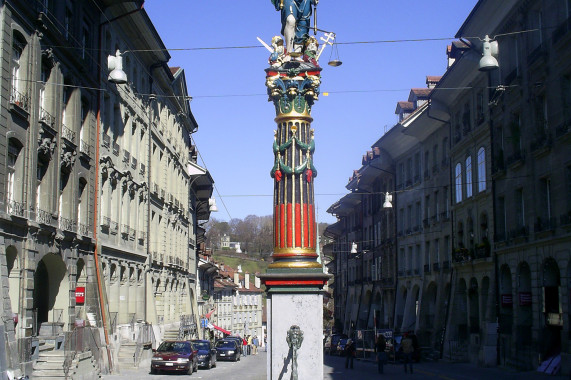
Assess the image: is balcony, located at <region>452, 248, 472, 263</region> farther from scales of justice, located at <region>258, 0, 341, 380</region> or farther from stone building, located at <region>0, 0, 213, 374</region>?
scales of justice, located at <region>258, 0, 341, 380</region>

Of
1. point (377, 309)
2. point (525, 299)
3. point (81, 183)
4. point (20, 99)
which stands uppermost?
point (20, 99)

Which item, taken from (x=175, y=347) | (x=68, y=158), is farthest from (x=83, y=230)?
(x=175, y=347)

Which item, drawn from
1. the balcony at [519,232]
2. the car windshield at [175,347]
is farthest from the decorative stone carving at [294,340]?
the balcony at [519,232]

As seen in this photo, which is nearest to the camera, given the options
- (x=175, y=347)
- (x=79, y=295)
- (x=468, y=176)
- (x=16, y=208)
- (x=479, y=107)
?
(x=16, y=208)

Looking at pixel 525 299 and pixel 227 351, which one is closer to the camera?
pixel 525 299

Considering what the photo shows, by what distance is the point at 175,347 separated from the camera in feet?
114

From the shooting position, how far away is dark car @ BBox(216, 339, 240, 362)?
158ft

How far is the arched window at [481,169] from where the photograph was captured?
40.1 m

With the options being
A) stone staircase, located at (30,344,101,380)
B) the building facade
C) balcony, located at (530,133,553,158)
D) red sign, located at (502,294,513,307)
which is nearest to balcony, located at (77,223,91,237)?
stone staircase, located at (30,344,101,380)

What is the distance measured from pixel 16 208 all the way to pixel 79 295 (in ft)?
24.8

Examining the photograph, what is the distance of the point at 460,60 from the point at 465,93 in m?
4.40

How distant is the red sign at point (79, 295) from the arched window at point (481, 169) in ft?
66.9

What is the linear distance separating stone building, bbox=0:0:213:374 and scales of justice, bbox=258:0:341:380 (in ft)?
30.7

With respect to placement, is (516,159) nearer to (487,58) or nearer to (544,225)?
(544,225)
